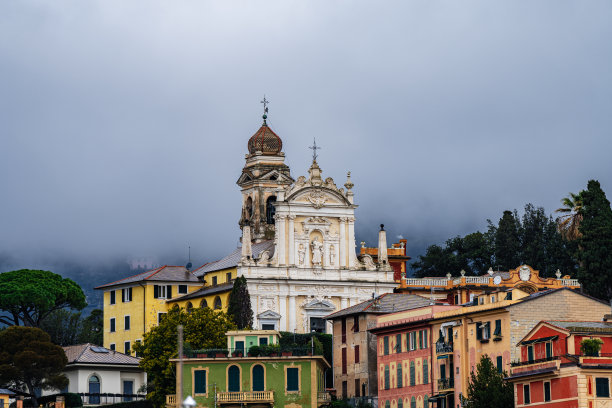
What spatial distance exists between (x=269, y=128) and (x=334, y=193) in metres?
24.0

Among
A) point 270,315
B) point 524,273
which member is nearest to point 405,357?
point 270,315

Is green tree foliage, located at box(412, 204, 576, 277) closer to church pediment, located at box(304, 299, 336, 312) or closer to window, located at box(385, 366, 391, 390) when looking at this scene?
church pediment, located at box(304, 299, 336, 312)

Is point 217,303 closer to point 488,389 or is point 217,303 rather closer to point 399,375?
point 399,375

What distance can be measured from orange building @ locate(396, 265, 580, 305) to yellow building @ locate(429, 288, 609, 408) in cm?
3614

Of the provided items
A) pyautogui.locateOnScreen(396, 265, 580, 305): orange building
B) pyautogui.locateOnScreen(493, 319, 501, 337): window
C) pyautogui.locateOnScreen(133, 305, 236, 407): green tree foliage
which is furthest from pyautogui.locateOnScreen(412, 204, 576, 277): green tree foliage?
pyautogui.locateOnScreen(493, 319, 501, 337): window

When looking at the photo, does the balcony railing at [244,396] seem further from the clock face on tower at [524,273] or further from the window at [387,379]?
the clock face on tower at [524,273]

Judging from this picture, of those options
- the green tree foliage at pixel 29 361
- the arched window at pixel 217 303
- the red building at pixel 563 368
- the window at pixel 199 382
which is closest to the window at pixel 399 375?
the window at pixel 199 382

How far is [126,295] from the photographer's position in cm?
15025

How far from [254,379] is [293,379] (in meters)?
2.62

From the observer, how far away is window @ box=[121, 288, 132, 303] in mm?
149750

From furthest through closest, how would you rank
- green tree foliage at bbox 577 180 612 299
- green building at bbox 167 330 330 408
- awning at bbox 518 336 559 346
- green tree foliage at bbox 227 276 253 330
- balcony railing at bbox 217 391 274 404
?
green tree foliage at bbox 227 276 253 330, green tree foliage at bbox 577 180 612 299, green building at bbox 167 330 330 408, balcony railing at bbox 217 391 274 404, awning at bbox 518 336 559 346

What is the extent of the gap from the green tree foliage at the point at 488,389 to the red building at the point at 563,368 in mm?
1242

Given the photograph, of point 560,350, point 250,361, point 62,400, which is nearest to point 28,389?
point 62,400

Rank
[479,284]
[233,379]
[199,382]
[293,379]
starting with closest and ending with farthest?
[199,382]
[233,379]
[293,379]
[479,284]
